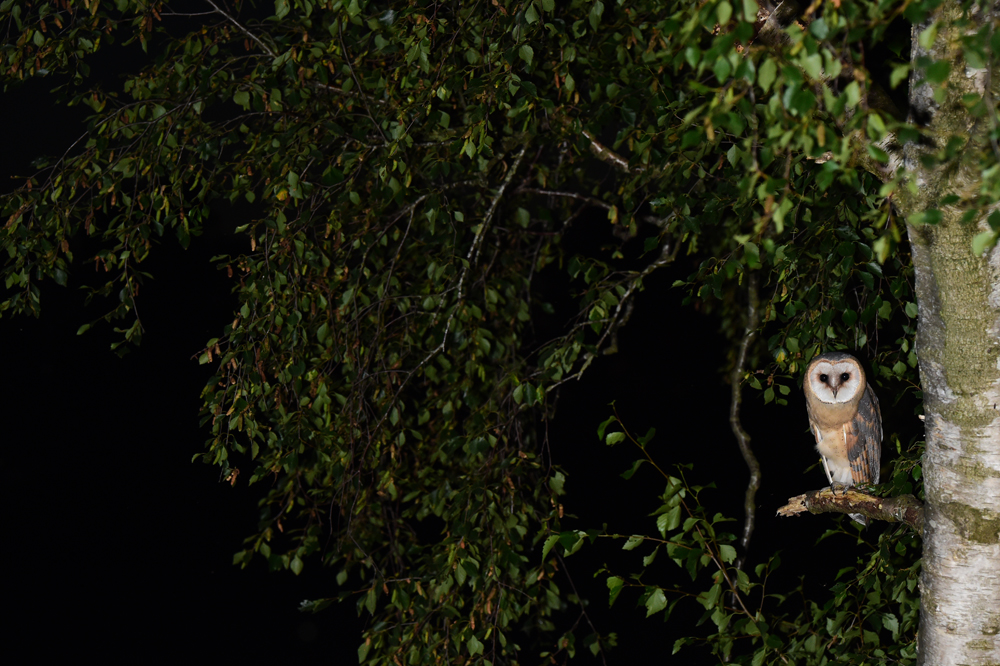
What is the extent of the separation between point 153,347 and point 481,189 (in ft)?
5.57

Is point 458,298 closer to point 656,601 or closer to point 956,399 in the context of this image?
point 656,601

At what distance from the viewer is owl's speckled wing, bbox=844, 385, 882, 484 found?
1.92 meters

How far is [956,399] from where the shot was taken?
3.64 feet

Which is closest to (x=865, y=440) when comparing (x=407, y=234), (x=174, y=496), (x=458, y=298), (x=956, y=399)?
(x=956, y=399)

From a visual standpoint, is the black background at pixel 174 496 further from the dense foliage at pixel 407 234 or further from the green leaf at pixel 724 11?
the green leaf at pixel 724 11

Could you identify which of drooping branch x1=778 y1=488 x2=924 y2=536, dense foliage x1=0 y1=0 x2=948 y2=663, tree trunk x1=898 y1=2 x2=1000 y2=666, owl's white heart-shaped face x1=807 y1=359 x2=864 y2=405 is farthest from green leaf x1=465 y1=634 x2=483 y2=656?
owl's white heart-shaped face x1=807 y1=359 x2=864 y2=405

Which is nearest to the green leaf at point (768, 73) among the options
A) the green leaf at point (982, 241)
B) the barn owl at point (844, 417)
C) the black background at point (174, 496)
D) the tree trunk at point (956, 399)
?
the green leaf at point (982, 241)

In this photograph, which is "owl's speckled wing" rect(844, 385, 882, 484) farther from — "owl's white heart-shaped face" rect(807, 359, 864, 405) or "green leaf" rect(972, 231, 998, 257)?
"green leaf" rect(972, 231, 998, 257)

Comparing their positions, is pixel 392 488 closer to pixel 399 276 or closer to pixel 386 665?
pixel 386 665

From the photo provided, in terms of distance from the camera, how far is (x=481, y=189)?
2143 mm

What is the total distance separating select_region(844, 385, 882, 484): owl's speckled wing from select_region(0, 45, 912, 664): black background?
40.5 inches

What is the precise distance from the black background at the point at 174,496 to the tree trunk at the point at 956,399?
1896 mm

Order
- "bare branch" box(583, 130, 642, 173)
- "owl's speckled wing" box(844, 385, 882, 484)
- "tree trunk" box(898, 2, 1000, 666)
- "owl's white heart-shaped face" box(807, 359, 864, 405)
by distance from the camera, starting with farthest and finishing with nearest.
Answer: "bare branch" box(583, 130, 642, 173) → "owl's speckled wing" box(844, 385, 882, 484) → "owl's white heart-shaped face" box(807, 359, 864, 405) → "tree trunk" box(898, 2, 1000, 666)

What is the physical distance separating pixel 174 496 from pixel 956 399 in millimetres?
2870
